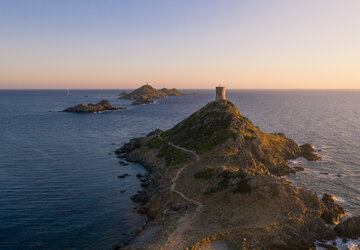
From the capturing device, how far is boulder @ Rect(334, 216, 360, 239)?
42625mm

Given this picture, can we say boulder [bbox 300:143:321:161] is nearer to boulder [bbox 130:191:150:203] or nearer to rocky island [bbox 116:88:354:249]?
rocky island [bbox 116:88:354:249]

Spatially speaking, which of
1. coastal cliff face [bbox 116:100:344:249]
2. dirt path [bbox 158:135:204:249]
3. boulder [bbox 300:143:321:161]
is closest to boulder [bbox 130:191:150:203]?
coastal cliff face [bbox 116:100:344:249]

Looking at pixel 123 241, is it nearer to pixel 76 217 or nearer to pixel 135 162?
pixel 76 217

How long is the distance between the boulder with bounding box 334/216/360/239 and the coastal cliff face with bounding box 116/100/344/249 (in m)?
2.02

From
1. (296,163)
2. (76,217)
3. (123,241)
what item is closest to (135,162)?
(76,217)

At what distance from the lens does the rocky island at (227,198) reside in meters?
40.0

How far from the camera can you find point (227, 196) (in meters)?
51.7

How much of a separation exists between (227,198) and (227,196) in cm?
60

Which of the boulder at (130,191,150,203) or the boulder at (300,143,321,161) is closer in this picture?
the boulder at (130,191,150,203)

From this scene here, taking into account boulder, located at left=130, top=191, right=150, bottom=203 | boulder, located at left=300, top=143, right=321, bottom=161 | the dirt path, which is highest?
boulder, located at left=300, top=143, right=321, bottom=161

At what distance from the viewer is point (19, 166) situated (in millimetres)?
76188

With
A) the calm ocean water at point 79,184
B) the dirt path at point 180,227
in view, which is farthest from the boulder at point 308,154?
the dirt path at point 180,227

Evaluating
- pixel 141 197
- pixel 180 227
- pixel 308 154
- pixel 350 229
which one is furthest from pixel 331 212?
pixel 308 154

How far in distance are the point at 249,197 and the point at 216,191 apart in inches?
292
